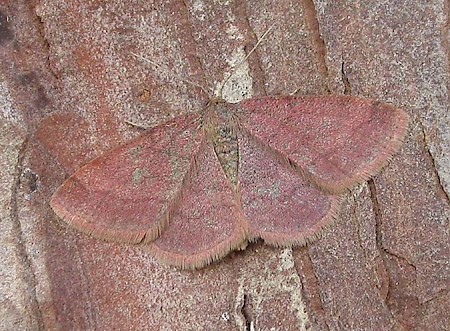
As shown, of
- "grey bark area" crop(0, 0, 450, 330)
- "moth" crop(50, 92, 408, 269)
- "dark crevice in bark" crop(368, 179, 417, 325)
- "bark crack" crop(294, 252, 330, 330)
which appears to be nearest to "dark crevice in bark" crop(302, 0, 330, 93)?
"grey bark area" crop(0, 0, 450, 330)

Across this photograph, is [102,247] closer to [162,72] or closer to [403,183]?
[162,72]

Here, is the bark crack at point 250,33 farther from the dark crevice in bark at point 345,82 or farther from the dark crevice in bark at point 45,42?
the dark crevice in bark at point 45,42

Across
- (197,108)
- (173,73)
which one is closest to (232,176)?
(197,108)

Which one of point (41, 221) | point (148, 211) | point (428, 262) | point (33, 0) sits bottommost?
point (428, 262)

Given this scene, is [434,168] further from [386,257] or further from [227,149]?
[227,149]

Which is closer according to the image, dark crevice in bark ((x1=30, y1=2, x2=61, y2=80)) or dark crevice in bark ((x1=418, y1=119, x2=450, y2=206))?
dark crevice in bark ((x1=30, y1=2, x2=61, y2=80))

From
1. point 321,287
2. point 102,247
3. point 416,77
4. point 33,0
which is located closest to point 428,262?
point 321,287

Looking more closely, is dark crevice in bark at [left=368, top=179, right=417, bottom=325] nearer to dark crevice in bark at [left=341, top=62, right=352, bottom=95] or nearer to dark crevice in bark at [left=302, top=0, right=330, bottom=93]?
dark crevice in bark at [left=341, top=62, right=352, bottom=95]

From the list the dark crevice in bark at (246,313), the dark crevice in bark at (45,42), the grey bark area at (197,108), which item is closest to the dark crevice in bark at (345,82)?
the grey bark area at (197,108)
